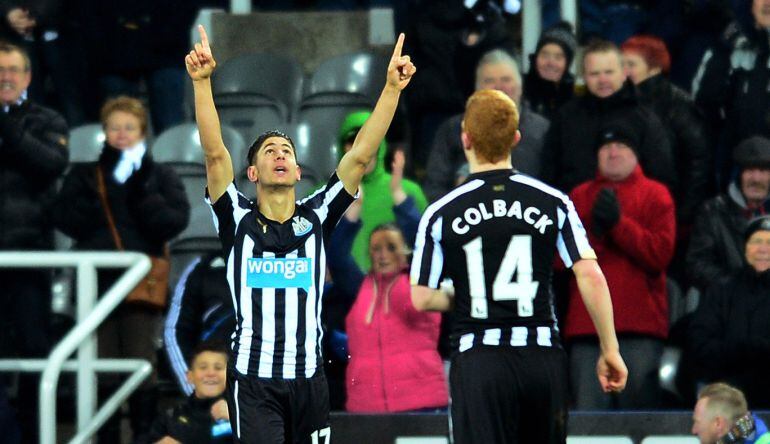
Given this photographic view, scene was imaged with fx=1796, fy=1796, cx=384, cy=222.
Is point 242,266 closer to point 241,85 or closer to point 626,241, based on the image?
point 626,241

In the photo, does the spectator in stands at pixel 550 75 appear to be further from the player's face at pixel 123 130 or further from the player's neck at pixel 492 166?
the player's neck at pixel 492 166

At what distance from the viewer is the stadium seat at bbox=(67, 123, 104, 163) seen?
10727 mm

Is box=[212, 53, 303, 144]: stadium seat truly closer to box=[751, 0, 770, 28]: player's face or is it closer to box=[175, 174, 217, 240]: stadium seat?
box=[175, 174, 217, 240]: stadium seat

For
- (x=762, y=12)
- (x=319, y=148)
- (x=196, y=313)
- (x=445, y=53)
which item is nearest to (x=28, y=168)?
(x=196, y=313)

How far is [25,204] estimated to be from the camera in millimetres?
9078

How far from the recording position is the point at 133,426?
29.9 feet

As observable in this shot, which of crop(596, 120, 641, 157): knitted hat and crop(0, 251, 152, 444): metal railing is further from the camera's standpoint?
crop(596, 120, 641, 157): knitted hat

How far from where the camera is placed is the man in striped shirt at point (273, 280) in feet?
22.5

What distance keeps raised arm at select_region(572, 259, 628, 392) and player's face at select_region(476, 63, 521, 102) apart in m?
3.09

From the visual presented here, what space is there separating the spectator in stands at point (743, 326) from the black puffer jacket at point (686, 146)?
68 cm

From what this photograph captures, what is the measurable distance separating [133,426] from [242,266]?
8.10 ft

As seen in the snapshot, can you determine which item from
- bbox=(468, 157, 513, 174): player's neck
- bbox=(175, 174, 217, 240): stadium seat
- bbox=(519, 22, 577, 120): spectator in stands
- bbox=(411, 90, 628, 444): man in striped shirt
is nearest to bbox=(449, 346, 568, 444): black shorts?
bbox=(411, 90, 628, 444): man in striped shirt

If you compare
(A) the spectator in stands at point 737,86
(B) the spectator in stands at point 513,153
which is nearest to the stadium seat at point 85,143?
(B) the spectator in stands at point 513,153

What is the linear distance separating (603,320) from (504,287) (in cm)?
37
